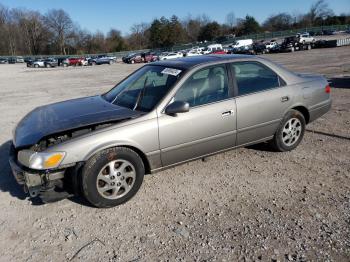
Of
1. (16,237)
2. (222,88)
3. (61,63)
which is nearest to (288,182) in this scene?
(222,88)

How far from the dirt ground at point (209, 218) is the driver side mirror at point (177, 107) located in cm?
101

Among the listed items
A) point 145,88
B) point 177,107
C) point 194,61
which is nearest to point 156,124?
point 177,107

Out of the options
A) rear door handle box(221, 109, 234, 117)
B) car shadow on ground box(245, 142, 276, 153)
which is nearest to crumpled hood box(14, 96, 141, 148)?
rear door handle box(221, 109, 234, 117)

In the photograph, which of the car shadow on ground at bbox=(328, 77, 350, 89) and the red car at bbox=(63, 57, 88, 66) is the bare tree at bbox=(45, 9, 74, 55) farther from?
the car shadow on ground at bbox=(328, 77, 350, 89)

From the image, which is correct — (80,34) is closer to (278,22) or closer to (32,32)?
(32,32)

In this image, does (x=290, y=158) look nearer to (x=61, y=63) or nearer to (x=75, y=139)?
(x=75, y=139)

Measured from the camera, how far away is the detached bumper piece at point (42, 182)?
3436mm

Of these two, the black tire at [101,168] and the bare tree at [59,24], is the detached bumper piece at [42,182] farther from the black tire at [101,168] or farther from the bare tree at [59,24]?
the bare tree at [59,24]

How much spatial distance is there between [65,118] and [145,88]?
1.10 m

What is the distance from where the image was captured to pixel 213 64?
438 centimetres

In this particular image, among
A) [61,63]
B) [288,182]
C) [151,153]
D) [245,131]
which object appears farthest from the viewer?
[61,63]

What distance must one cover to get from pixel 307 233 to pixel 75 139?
2.51 meters

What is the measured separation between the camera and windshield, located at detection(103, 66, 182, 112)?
13.4 feet

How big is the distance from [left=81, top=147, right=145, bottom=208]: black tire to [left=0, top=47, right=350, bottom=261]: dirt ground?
0.11 m
